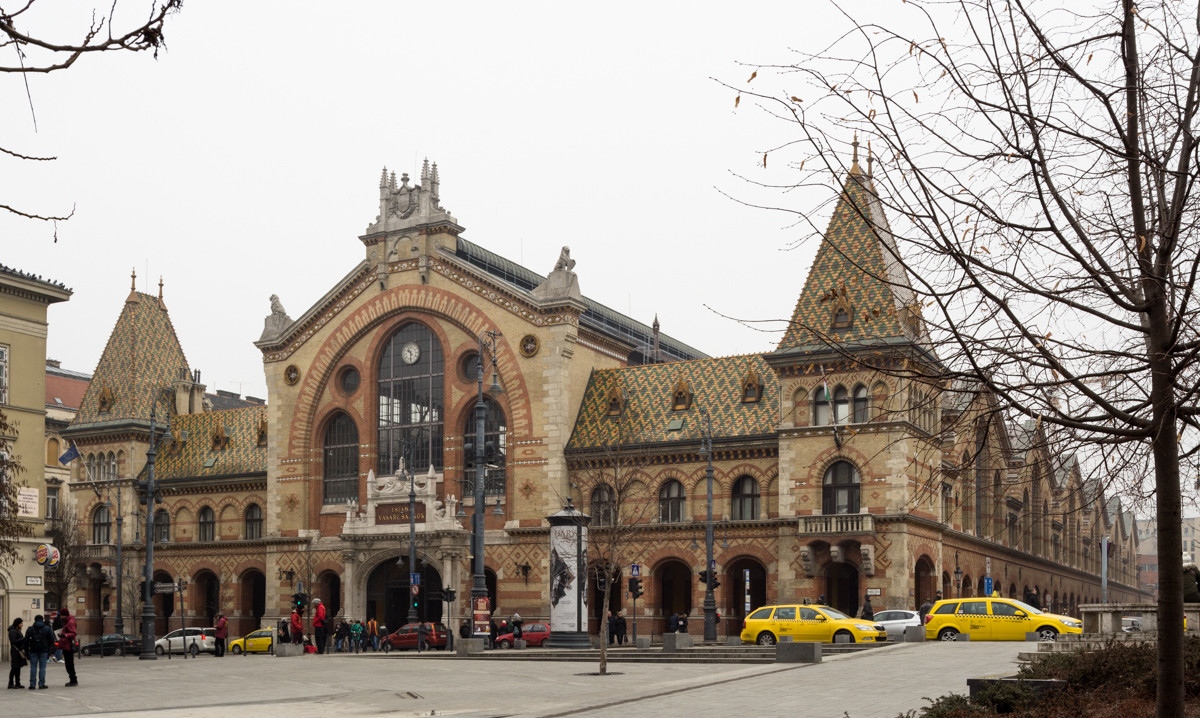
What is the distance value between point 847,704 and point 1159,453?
10.8m

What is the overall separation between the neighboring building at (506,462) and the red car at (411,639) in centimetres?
323

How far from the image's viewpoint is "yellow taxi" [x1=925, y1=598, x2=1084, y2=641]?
128 ft

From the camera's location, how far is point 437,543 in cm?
6006

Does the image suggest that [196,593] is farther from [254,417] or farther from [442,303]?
[442,303]

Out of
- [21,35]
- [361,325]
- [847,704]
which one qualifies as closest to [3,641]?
[361,325]

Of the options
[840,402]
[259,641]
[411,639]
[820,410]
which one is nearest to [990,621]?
[840,402]

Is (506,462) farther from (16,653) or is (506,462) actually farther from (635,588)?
→ (16,653)

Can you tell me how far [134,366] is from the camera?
73562 mm

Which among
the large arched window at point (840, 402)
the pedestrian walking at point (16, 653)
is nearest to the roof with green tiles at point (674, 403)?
the large arched window at point (840, 402)

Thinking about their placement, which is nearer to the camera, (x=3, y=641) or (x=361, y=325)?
(x=3, y=641)

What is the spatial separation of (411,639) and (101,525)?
25.7 m

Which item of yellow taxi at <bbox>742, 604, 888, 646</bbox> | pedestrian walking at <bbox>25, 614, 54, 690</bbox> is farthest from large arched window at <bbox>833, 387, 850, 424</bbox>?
pedestrian walking at <bbox>25, 614, 54, 690</bbox>

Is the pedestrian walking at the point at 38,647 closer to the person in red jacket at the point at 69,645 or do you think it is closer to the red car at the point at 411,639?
the person in red jacket at the point at 69,645

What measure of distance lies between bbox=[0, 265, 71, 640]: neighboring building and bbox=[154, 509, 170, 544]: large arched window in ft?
79.1
